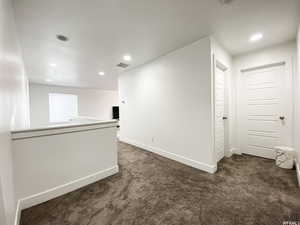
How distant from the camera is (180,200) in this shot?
179 centimetres

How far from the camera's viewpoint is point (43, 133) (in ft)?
5.87

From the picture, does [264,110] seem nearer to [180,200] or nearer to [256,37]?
[256,37]

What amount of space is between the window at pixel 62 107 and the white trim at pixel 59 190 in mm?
6689

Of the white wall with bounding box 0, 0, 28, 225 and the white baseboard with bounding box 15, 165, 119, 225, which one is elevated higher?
the white wall with bounding box 0, 0, 28, 225

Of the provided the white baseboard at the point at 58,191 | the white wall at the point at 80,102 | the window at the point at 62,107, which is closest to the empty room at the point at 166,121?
the white baseboard at the point at 58,191

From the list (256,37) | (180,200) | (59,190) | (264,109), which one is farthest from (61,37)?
(264,109)

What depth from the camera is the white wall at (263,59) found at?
274cm

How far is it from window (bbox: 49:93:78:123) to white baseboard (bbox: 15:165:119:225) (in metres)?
6.69

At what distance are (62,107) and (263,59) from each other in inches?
370

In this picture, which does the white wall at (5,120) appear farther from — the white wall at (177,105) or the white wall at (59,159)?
the white wall at (177,105)

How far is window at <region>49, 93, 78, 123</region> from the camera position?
7520 mm

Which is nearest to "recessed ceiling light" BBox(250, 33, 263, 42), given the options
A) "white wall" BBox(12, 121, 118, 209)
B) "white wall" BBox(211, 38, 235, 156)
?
"white wall" BBox(211, 38, 235, 156)

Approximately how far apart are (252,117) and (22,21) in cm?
489

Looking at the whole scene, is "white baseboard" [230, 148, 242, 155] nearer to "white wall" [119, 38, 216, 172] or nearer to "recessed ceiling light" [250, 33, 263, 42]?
"white wall" [119, 38, 216, 172]
